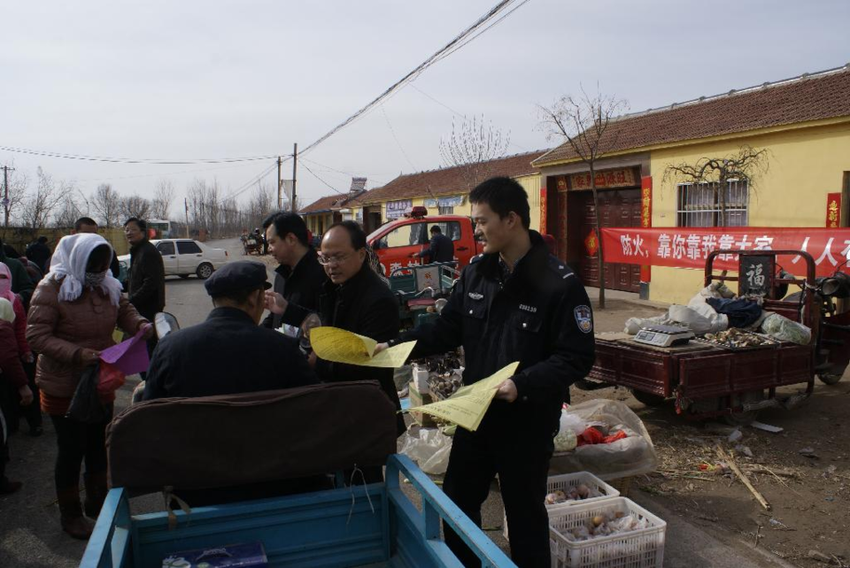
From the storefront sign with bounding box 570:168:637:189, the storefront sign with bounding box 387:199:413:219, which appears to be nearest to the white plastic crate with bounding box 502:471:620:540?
the storefront sign with bounding box 570:168:637:189

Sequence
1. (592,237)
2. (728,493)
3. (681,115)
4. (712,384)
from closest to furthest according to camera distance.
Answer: (728,493), (712,384), (681,115), (592,237)

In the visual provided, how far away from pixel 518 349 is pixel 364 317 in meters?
0.79

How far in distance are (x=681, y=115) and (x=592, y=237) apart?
12.2 ft

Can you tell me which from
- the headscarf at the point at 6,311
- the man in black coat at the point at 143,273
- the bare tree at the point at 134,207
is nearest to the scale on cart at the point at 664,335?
the man in black coat at the point at 143,273

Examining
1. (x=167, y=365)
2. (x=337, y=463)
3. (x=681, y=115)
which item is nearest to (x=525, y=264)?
(x=337, y=463)

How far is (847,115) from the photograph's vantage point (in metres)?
9.79

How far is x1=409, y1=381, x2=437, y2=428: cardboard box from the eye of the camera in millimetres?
5434

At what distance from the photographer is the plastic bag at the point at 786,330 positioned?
5594 mm

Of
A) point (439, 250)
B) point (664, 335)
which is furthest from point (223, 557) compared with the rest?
point (439, 250)

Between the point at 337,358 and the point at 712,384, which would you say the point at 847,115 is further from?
the point at 337,358

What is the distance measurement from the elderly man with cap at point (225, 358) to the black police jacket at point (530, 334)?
0.64 metres

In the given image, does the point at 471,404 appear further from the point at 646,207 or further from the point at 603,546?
the point at 646,207

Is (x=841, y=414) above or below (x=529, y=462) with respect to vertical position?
below

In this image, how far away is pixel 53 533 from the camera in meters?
3.87
